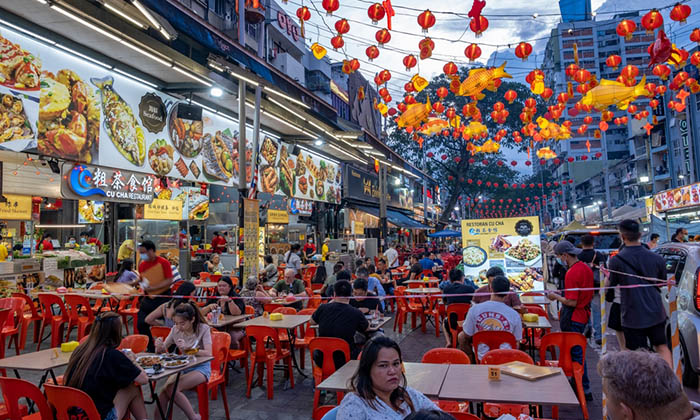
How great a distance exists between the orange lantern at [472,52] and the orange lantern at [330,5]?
11.9ft

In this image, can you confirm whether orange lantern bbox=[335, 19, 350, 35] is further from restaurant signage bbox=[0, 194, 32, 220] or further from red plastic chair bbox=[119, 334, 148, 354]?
restaurant signage bbox=[0, 194, 32, 220]

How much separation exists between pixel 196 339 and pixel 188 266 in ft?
34.5

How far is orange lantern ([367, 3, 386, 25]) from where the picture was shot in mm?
9016

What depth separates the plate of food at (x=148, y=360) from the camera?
14.9ft

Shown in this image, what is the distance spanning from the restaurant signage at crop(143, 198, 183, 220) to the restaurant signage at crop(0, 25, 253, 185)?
9.75 ft

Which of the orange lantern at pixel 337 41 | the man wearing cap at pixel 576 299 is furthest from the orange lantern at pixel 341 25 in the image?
the man wearing cap at pixel 576 299

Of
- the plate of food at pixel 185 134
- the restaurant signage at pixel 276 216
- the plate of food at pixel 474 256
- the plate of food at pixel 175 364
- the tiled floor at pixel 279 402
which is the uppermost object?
the plate of food at pixel 185 134

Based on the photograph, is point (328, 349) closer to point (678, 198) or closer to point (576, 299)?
point (576, 299)

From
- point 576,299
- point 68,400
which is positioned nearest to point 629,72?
point 576,299

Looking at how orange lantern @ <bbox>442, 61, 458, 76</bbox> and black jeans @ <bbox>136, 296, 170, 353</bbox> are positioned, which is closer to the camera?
black jeans @ <bbox>136, 296, 170, 353</bbox>

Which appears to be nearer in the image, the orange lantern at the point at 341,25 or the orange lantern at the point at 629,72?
the orange lantern at the point at 341,25

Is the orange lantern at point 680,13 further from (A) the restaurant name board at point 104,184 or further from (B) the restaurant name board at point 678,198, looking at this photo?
(A) the restaurant name board at point 104,184

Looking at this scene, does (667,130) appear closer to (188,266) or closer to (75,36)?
(188,266)

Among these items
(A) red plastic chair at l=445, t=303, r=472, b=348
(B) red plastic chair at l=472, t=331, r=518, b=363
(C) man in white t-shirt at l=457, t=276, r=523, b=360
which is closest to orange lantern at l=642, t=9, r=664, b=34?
(A) red plastic chair at l=445, t=303, r=472, b=348
